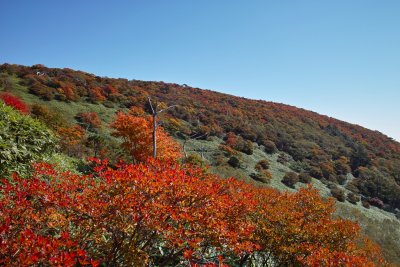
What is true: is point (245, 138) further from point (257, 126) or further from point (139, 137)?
point (139, 137)

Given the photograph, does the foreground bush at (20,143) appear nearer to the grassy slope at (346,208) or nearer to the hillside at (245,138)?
the hillside at (245,138)

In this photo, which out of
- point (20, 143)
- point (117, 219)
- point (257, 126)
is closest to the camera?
point (117, 219)

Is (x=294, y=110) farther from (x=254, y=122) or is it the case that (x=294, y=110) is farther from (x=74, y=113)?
(x=74, y=113)

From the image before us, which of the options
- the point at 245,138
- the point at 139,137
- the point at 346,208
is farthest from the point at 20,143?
the point at 245,138

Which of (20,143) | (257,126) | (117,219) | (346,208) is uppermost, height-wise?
(257,126)

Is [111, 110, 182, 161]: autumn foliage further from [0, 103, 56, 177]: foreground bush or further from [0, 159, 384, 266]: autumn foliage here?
[0, 159, 384, 266]: autumn foliage

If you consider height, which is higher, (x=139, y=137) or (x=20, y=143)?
(x=139, y=137)

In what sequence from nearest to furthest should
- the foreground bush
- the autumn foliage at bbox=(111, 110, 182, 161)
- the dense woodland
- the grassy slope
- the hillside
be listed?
the foreground bush < the autumn foliage at bbox=(111, 110, 182, 161) < the grassy slope < the hillside < the dense woodland

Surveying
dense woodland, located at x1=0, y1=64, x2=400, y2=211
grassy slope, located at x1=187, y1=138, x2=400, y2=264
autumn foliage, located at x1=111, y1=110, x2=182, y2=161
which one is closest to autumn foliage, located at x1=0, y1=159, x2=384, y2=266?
autumn foliage, located at x1=111, y1=110, x2=182, y2=161

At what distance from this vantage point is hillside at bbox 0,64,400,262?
114 ft

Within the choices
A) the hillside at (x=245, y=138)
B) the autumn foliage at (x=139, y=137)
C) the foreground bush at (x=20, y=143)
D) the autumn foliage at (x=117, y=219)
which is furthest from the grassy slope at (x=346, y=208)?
the foreground bush at (x=20, y=143)

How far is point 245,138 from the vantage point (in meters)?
52.1

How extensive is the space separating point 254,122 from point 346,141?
65.0 ft

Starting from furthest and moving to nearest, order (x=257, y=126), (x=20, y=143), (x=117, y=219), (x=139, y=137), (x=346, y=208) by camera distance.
Answer: (x=257, y=126) < (x=346, y=208) < (x=139, y=137) < (x=20, y=143) < (x=117, y=219)
